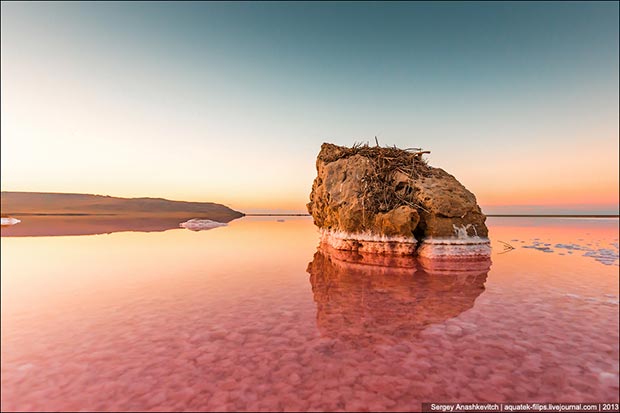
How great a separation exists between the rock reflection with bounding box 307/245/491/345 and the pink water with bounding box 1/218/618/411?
0.07 m

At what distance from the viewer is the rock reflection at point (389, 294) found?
7.16 metres

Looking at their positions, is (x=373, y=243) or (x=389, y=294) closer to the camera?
(x=389, y=294)

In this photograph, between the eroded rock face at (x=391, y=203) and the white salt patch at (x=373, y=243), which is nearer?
the eroded rock face at (x=391, y=203)

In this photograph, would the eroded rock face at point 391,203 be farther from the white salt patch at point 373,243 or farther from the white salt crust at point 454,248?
the white salt crust at point 454,248

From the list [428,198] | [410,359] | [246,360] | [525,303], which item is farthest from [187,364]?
[428,198]

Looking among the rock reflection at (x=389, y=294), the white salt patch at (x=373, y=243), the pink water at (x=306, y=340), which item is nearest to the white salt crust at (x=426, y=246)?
the white salt patch at (x=373, y=243)

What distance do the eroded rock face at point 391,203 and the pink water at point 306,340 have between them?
448 cm

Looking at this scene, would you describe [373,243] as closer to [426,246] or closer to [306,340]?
[426,246]

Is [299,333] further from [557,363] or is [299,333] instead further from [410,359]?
[557,363]

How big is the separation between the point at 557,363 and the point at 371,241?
13.2 meters

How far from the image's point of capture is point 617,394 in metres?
4.38

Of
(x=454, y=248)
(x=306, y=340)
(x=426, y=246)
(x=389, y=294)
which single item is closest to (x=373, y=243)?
(x=426, y=246)

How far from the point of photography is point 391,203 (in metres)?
19.0

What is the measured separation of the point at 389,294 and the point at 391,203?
9.97 meters
